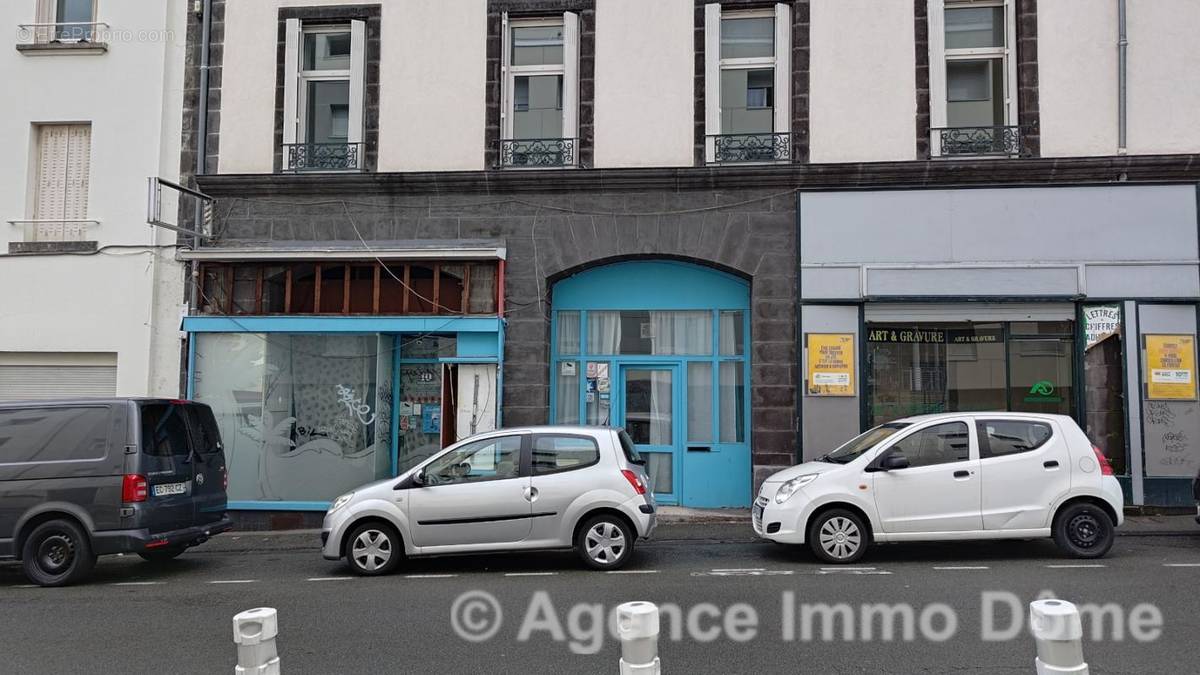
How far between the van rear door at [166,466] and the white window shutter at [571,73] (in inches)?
266

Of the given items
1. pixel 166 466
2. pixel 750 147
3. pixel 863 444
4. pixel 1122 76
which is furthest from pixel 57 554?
pixel 1122 76

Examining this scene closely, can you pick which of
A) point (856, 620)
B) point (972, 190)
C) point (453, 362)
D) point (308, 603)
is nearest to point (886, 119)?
point (972, 190)

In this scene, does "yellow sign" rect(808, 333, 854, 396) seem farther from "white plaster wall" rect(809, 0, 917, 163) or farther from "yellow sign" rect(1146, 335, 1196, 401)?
"yellow sign" rect(1146, 335, 1196, 401)

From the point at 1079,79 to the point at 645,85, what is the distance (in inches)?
240

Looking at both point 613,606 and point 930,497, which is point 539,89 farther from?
point 613,606

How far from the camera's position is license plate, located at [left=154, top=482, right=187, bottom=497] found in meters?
9.30

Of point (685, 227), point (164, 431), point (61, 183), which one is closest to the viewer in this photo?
point (164, 431)

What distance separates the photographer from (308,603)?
7.86 metres

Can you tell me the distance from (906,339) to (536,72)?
672cm

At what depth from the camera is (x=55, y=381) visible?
13.9 meters

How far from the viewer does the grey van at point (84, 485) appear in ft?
29.7

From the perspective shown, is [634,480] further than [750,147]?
No

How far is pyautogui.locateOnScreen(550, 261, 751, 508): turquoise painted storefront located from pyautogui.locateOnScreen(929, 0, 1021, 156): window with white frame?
369cm

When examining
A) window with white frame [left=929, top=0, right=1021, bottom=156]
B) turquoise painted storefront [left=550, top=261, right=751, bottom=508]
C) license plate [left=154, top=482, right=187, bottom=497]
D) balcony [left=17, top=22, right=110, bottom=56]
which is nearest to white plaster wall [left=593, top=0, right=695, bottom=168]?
turquoise painted storefront [left=550, top=261, right=751, bottom=508]
